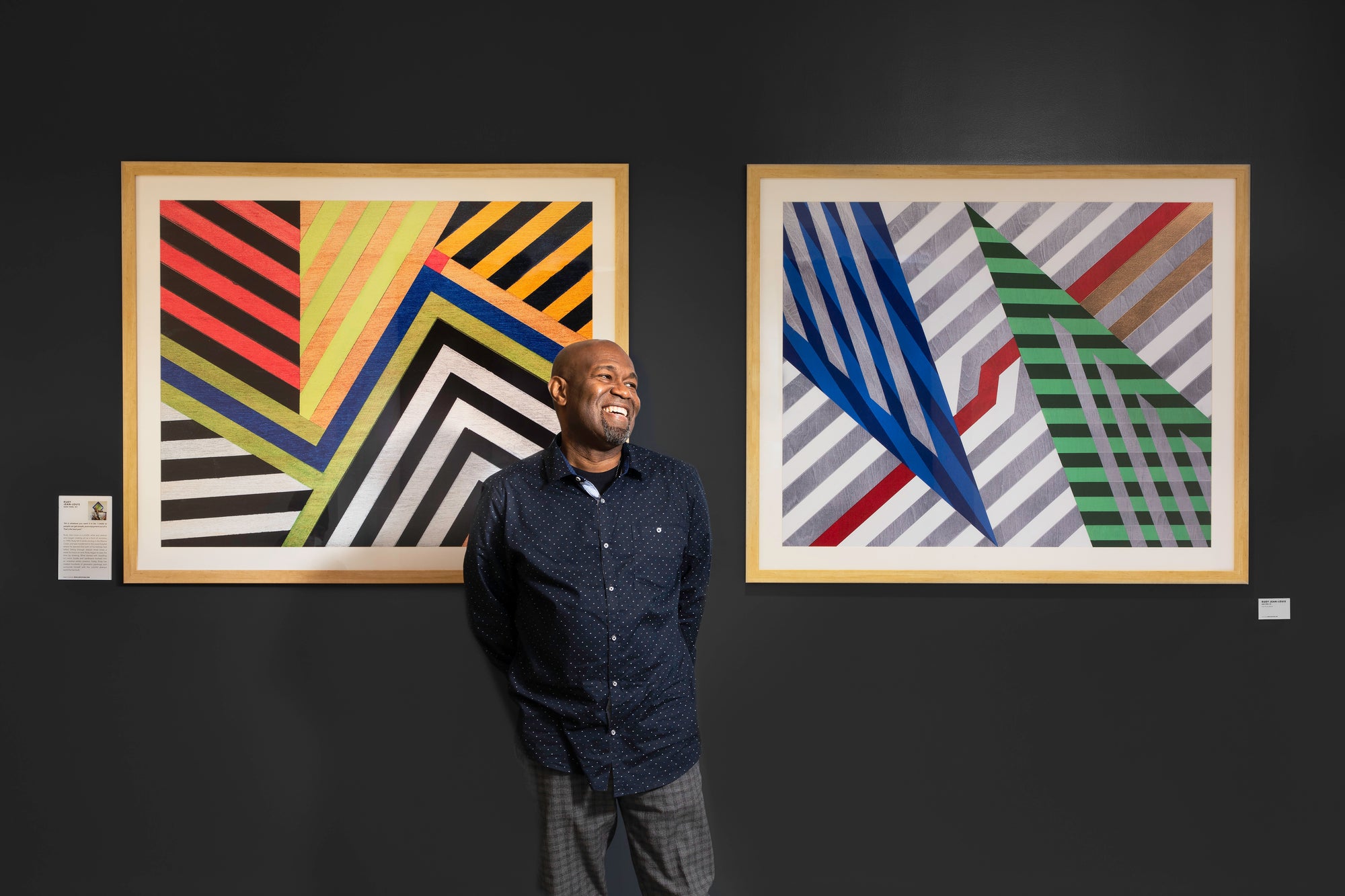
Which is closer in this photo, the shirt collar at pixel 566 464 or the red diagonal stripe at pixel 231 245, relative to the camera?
the shirt collar at pixel 566 464

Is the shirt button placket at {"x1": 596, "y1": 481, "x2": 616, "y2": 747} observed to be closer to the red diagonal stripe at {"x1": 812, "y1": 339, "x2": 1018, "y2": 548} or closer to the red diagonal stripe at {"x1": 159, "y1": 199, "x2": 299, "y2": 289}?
the red diagonal stripe at {"x1": 812, "y1": 339, "x2": 1018, "y2": 548}

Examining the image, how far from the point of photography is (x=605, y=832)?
1.72m

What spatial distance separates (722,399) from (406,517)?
0.92m

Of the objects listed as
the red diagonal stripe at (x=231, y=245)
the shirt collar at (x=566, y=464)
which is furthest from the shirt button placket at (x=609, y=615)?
the red diagonal stripe at (x=231, y=245)

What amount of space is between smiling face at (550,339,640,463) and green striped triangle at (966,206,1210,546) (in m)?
1.13

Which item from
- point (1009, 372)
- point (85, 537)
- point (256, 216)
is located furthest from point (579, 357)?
point (85, 537)

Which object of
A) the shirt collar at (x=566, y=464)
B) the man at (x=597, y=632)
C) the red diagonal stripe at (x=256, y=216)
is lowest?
the man at (x=597, y=632)

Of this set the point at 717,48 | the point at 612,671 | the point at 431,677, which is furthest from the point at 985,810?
the point at 717,48

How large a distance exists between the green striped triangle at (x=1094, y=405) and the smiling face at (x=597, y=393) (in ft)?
3.69

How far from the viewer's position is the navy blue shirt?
1.63 meters

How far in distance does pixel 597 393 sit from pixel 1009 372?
3.86 feet

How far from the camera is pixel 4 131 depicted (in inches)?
83.4

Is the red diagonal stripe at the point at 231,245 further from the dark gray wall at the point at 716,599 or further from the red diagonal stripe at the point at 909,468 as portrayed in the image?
the red diagonal stripe at the point at 909,468

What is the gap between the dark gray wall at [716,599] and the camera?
6.98 ft
